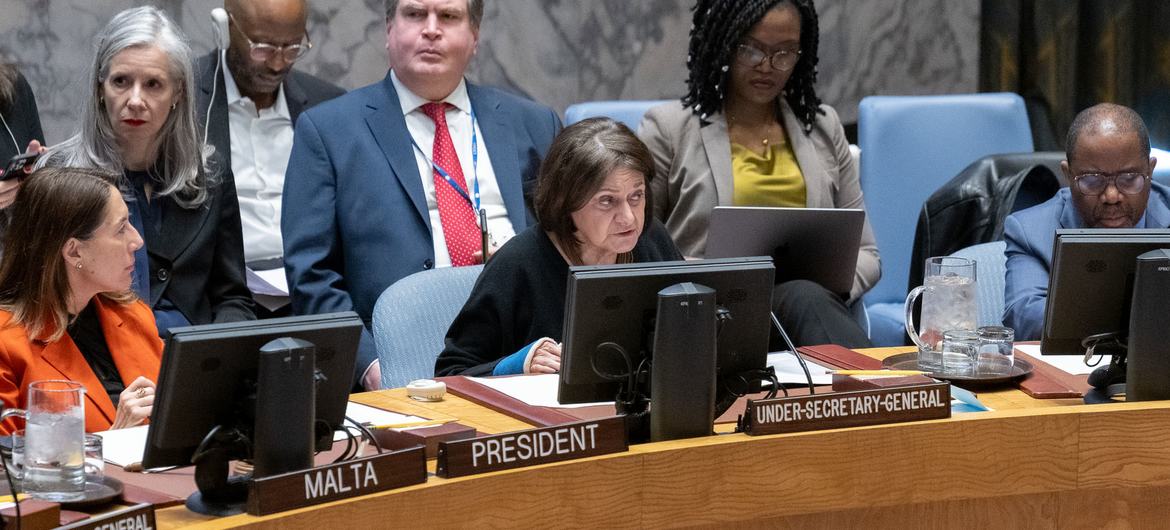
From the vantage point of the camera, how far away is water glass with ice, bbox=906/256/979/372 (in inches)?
98.8

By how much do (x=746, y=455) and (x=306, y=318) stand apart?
0.63 metres

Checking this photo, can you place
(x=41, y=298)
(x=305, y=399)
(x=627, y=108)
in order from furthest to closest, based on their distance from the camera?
(x=627, y=108) < (x=41, y=298) < (x=305, y=399)

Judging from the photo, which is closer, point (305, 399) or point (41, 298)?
point (305, 399)

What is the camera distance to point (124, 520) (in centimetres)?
162

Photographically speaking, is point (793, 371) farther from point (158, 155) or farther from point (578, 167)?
point (158, 155)

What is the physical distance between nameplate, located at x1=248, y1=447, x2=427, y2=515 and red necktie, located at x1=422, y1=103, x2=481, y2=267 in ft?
5.80

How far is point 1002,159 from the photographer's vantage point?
3.92 m

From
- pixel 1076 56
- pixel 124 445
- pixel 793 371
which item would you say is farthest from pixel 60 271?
pixel 1076 56

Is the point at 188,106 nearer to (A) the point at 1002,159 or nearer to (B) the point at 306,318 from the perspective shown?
(B) the point at 306,318

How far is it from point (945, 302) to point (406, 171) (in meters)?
1.51

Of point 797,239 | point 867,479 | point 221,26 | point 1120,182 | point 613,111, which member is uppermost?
point 221,26

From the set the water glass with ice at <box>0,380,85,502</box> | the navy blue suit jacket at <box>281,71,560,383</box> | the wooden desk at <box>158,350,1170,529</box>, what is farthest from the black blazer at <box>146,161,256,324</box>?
the water glass with ice at <box>0,380,85,502</box>

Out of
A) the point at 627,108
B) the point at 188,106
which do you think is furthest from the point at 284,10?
the point at 627,108

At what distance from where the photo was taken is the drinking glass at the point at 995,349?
2500 millimetres
